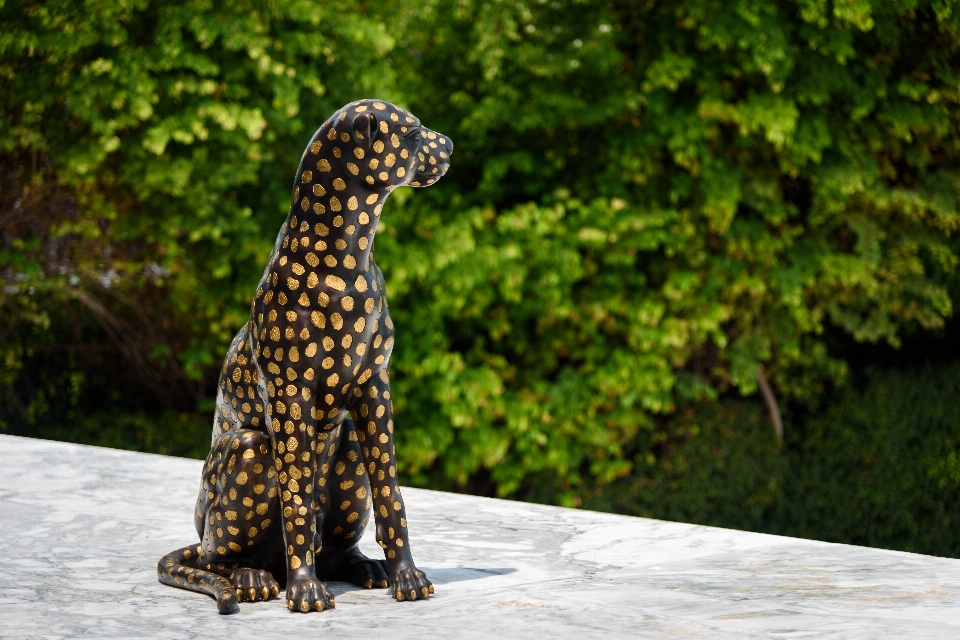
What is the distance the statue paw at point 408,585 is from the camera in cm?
295

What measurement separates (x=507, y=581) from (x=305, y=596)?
69 cm

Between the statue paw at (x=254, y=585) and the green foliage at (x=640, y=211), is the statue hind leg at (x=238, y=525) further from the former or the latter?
the green foliage at (x=640, y=211)

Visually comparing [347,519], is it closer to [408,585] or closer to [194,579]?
[408,585]

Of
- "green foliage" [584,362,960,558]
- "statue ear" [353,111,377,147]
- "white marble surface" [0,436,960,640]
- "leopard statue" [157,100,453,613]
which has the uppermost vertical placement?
"statue ear" [353,111,377,147]

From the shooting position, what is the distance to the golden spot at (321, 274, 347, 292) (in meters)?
2.74

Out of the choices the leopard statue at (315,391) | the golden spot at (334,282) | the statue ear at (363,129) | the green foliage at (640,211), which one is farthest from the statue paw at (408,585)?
the green foliage at (640,211)

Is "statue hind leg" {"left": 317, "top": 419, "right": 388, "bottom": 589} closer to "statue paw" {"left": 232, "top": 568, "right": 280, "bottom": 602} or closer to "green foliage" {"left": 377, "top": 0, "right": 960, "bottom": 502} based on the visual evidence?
"statue paw" {"left": 232, "top": 568, "right": 280, "bottom": 602}

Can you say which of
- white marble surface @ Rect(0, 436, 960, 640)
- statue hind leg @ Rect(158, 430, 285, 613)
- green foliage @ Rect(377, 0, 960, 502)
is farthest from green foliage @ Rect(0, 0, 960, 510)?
statue hind leg @ Rect(158, 430, 285, 613)

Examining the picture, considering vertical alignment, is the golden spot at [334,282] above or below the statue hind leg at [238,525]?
above

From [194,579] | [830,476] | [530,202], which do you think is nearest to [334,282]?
[194,579]

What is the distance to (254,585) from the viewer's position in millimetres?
2914

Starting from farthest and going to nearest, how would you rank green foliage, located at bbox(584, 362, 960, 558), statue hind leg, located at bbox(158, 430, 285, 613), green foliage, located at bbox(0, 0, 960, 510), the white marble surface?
1. green foliage, located at bbox(584, 362, 960, 558)
2. green foliage, located at bbox(0, 0, 960, 510)
3. statue hind leg, located at bbox(158, 430, 285, 613)
4. the white marble surface

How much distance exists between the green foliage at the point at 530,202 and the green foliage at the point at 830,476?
0.16 metres

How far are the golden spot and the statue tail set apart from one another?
0.83 meters
